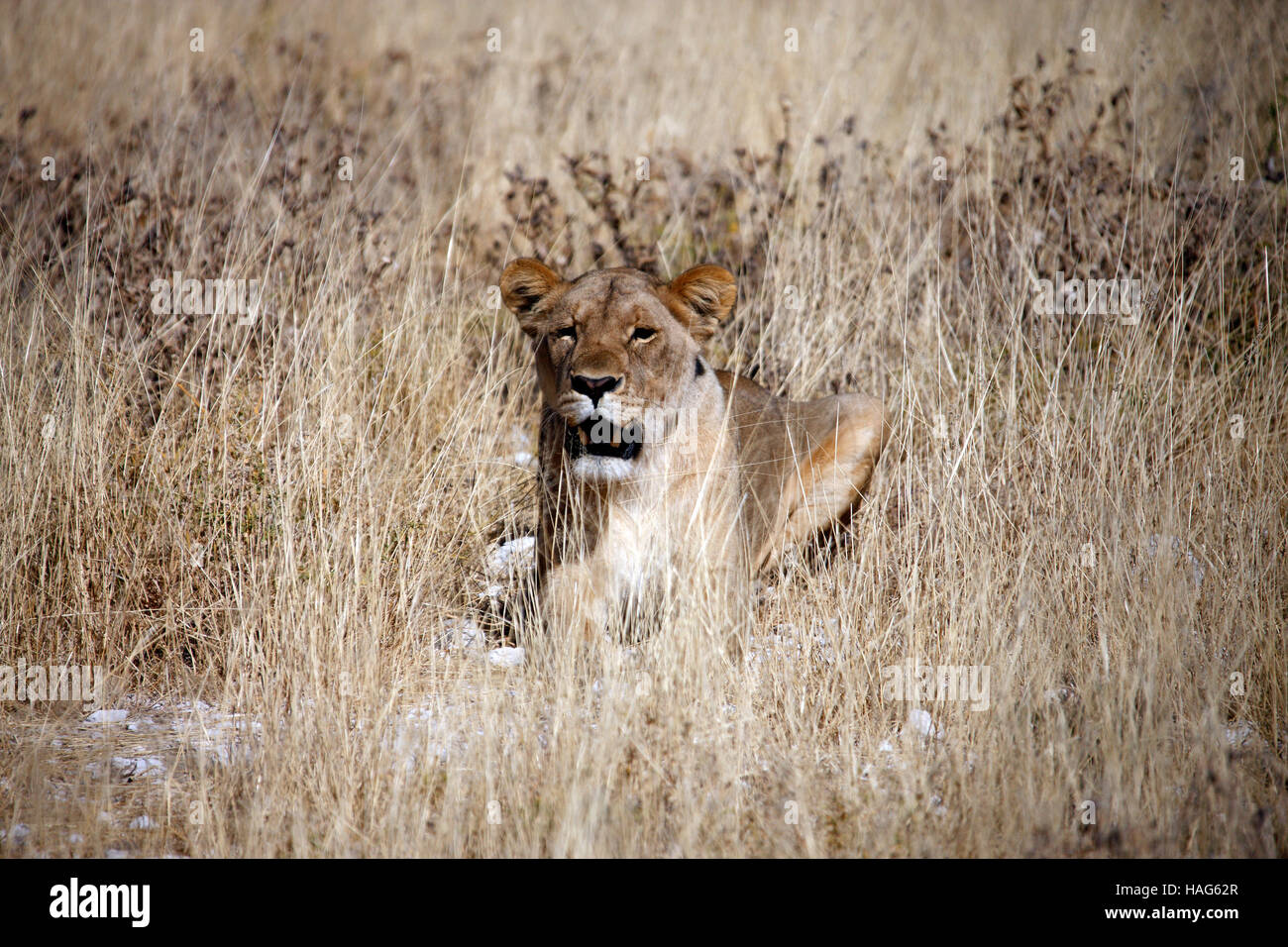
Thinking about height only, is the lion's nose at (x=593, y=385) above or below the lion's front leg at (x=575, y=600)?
above

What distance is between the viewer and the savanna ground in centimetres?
386

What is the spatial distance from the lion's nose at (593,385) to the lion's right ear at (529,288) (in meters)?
0.71

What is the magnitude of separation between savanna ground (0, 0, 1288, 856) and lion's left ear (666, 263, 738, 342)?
1.19 m

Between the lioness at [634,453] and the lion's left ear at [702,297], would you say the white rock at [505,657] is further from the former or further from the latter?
the lion's left ear at [702,297]

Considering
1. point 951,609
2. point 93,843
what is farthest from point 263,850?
point 951,609

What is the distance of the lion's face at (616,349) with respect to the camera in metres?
4.65

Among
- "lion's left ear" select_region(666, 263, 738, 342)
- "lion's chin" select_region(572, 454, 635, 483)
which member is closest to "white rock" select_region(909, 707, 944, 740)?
"lion's chin" select_region(572, 454, 635, 483)

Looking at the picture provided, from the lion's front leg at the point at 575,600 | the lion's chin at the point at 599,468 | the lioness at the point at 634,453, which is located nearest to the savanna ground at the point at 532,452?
the lion's front leg at the point at 575,600

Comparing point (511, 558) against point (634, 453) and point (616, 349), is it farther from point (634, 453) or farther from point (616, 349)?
point (616, 349)

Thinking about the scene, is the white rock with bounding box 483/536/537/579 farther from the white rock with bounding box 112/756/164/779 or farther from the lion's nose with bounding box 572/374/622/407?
the white rock with bounding box 112/756/164/779

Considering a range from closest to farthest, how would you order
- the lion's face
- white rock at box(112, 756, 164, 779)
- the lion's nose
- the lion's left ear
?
white rock at box(112, 756, 164, 779)
the lion's nose
the lion's face
the lion's left ear

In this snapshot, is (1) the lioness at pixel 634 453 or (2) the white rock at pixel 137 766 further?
(1) the lioness at pixel 634 453

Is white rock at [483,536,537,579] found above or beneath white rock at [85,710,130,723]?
above
